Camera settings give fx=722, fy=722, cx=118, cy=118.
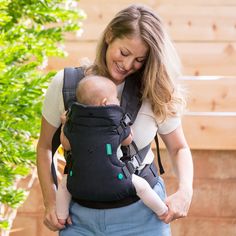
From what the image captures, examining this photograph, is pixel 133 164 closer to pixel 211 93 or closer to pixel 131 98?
pixel 131 98

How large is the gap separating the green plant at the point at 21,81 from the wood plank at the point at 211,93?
1180 millimetres

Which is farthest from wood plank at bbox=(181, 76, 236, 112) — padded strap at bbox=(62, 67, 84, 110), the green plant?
padded strap at bbox=(62, 67, 84, 110)

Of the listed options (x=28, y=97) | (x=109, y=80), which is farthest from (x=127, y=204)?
(x=28, y=97)

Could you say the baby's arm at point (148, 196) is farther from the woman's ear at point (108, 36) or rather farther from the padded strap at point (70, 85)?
the woman's ear at point (108, 36)

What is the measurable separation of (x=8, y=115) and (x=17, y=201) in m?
0.43

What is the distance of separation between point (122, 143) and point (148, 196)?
7.6 inches

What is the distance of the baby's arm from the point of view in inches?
92.0

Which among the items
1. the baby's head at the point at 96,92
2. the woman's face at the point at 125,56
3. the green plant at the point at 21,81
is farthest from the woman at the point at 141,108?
the green plant at the point at 21,81

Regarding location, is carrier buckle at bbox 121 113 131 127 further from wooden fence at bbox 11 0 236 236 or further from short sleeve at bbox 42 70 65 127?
wooden fence at bbox 11 0 236 236

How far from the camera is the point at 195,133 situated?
458 cm

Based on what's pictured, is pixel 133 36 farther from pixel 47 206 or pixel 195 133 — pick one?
pixel 195 133

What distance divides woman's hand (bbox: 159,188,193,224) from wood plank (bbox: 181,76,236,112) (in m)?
2.14

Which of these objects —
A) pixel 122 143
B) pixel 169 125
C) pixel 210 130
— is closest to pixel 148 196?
pixel 122 143

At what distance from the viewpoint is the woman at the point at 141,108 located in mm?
2377
